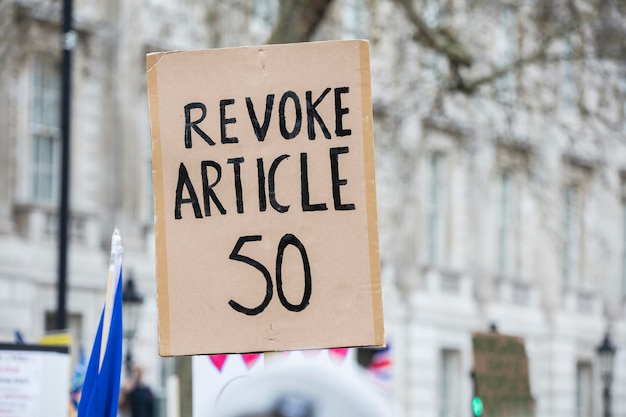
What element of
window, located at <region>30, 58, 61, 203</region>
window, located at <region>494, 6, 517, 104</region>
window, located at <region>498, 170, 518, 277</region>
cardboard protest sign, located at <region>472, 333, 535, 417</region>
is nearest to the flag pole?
cardboard protest sign, located at <region>472, 333, 535, 417</region>

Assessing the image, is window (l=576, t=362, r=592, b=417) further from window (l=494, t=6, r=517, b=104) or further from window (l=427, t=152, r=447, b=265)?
window (l=494, t=6, r=517, b=104)

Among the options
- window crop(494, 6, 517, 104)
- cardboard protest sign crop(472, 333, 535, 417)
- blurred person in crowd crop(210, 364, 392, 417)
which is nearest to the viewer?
blurred person in crowd crop(210, 364, 392, 417)

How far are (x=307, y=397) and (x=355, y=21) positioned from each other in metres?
21.9

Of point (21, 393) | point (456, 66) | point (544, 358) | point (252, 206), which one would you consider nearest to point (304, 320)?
point (252, 206)

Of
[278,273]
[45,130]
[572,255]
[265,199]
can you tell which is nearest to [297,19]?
[45,130]

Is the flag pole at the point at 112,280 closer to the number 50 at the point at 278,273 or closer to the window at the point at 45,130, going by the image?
the number 50 at the point at 278,273

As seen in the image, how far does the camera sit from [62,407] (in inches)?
Result: 306

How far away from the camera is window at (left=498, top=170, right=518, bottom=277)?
106ft

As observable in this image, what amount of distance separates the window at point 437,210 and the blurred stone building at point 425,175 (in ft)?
0.12

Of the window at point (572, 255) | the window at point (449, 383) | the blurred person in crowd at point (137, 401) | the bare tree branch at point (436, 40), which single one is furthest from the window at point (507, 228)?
the blurred person in crowd at point (137, 401)

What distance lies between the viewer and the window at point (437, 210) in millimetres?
30266

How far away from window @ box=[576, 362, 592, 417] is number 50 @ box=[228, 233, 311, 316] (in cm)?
3023

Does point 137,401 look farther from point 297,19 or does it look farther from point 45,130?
point 45,130

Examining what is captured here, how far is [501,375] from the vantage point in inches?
385
